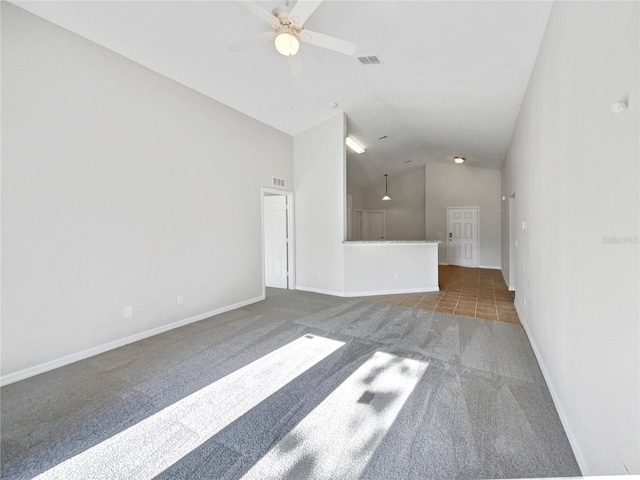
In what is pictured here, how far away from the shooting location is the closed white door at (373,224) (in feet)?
34.8

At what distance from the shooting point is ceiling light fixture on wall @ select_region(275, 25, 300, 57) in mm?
2295

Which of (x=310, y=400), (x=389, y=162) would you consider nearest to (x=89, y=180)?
(x=310, y=400)

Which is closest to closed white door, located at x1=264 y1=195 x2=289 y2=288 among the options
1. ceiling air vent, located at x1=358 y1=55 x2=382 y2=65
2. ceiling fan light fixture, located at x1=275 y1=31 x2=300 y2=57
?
ceiling air vent, located at x1=358 y1=55 x2=382 y2=65

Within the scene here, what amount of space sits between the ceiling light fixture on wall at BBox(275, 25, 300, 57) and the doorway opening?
3.33 m

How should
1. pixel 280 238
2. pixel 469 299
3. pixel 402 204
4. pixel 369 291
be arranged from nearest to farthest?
pixel 469 299 < pixel 369 291 < pixel 280 238 < pixel 402 204

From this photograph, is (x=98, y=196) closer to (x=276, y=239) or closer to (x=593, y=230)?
(x=276, y=239)

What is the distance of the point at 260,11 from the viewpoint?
212cm

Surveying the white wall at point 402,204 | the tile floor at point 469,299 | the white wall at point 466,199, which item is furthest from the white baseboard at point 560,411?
the white wall at point 402,204

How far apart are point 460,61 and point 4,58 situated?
14.3ft

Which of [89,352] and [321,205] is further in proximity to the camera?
[321,205]

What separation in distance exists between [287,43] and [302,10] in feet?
0.92

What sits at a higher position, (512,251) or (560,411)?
(512,251)

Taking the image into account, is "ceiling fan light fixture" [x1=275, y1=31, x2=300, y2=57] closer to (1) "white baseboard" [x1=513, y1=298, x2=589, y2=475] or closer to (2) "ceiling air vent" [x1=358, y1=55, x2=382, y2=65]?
(2) "ceiling air vent" [x1=358, y1=55, x2=382, y2=65]

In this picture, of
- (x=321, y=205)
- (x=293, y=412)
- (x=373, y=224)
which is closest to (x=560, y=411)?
(x=293, y=412)
